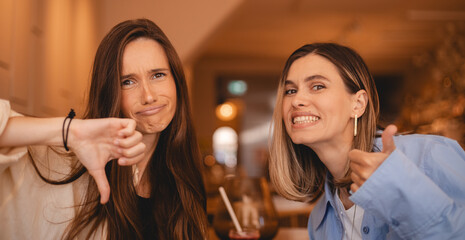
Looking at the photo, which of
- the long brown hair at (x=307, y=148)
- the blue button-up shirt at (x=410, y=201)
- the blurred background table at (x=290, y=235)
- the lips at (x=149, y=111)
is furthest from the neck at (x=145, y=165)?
the blue button-up shirt at (x=410, y=201)

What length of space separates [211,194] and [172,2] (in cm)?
194

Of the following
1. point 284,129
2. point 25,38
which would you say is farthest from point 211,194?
point 284,129

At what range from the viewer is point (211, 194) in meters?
4.56

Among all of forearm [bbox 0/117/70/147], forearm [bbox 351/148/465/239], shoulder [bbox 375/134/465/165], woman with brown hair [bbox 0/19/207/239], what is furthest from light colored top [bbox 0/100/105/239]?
shoulder [bbox 375/134/465/165]

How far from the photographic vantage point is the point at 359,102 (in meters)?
1.67

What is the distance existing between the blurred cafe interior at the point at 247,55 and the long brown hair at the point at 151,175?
0.17m

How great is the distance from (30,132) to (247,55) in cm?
895

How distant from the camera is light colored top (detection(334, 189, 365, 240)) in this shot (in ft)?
5.15

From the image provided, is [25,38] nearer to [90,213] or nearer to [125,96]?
[125,96]

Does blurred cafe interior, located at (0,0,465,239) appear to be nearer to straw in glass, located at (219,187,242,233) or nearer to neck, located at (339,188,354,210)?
straw in glass, located at (219,187,242,233)

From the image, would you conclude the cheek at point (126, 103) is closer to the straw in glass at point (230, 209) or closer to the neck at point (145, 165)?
the neck at point (145, 165)

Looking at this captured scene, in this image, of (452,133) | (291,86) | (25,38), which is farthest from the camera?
(452,133)

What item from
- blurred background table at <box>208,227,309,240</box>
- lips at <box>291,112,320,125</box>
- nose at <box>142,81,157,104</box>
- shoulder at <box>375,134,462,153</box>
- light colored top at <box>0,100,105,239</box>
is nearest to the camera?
light colored top at <box>0,100,105,239</box>

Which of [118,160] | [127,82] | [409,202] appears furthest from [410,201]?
[127,82]
